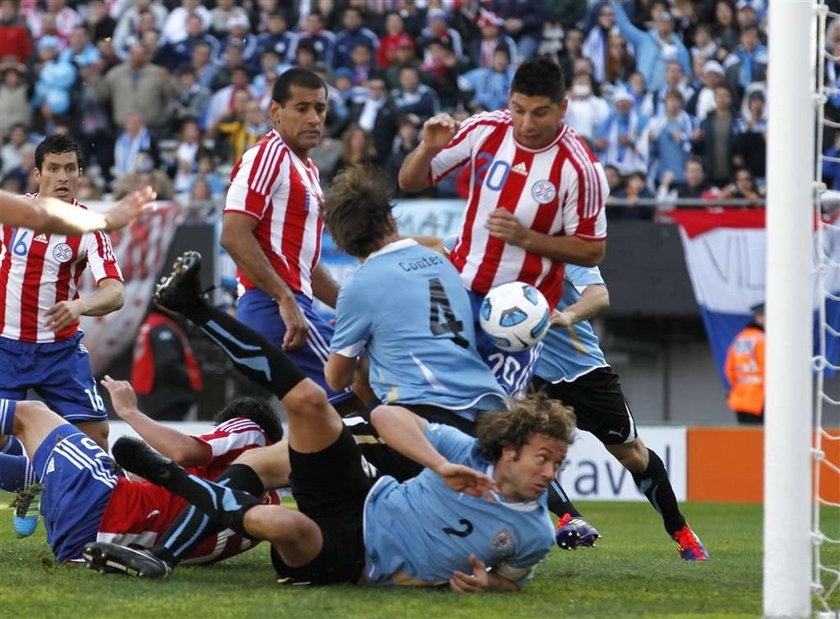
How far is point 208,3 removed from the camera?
19672 mm

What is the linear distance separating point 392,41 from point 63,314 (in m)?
11.3

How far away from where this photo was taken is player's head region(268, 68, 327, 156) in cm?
756

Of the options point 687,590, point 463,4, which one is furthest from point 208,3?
point 687,590

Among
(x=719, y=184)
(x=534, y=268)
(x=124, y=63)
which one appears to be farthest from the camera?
(x=124, y=63)

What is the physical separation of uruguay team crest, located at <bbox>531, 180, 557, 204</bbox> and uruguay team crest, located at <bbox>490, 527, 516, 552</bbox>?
1.76 metres

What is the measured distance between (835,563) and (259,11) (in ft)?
46.1

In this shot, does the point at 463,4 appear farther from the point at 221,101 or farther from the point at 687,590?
the point at 687,590

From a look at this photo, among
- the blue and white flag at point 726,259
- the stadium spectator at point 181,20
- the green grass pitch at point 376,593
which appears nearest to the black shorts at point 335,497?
the green grass pitch at point 376,593

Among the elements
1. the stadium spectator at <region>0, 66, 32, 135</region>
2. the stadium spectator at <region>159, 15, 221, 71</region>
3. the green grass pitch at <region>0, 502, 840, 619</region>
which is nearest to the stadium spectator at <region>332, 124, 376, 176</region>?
the stadium spectator at <region>159, 15, 221, 71</region>

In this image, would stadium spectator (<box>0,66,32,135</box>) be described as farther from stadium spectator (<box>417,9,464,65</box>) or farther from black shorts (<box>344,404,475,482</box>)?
black shorts (<box>344,404,475,482</box>)

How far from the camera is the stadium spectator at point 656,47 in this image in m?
17.8

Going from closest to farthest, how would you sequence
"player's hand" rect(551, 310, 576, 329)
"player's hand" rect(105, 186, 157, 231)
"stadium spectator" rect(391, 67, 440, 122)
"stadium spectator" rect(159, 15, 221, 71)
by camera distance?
"player's hand" rect(105, 186, 157, 231) < "player's hand" rect(551, 310, 576, 329) < "stadium spectator" rect(391, 67, 440, 122) < "stadium spectator" rect(159, 15, 221, 71)

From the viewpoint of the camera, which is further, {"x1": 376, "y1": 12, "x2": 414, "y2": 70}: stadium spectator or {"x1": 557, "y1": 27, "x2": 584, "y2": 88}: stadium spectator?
{"x1": 376, "y1": 12, "x2": 414, "y2": 70}: stadium spectator

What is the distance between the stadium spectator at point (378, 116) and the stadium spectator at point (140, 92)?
2.55m
